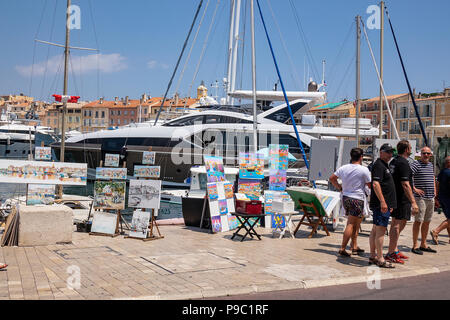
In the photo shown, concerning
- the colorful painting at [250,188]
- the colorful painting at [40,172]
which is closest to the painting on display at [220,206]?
the colorful painting at [250,188]

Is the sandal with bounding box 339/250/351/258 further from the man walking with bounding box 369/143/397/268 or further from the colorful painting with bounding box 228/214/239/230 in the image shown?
the colorful painting with bounding box 228/214/239/230

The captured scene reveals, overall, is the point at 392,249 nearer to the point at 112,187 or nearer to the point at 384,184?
the point at 384,184

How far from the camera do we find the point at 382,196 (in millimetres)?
6902

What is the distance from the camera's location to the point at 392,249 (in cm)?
738

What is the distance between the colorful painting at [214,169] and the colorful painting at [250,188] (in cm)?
48

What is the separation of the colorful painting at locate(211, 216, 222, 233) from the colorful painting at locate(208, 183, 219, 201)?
1.39 feet

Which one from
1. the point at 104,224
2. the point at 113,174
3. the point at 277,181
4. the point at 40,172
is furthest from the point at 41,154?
the point at 277,181

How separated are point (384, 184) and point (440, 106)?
65.0 m

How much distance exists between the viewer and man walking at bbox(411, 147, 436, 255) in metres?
8.37

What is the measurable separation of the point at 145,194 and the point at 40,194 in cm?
203

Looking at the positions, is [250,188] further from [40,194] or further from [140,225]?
[40,194]

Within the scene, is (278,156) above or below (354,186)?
above

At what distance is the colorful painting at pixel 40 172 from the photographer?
30.9 feet
